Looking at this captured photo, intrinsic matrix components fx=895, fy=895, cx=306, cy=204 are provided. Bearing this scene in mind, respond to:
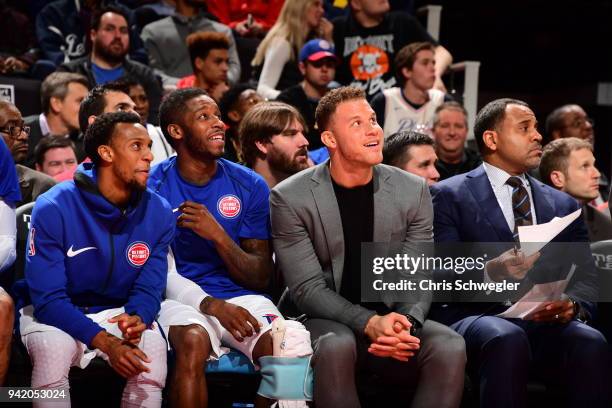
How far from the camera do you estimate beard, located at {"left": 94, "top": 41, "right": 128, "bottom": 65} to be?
5.59 meters

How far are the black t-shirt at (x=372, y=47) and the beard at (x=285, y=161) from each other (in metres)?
2.03

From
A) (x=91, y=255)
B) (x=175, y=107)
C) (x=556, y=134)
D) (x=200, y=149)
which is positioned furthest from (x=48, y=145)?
(x=556, y=134)

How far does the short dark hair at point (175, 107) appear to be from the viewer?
3.84m

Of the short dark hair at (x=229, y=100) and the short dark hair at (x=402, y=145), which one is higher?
the short dark hair at (x=229, y=100)

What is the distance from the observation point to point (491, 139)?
3914mm

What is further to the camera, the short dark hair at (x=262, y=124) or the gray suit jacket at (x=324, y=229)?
the short dark hair at (x=262, y=124)

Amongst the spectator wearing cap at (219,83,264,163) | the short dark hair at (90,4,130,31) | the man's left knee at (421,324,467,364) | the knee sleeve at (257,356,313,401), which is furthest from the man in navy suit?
the short dark hair at (90,4,130,31)

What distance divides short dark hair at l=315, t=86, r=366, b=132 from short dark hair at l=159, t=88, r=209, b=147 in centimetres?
59

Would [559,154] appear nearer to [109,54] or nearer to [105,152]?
[105,152]

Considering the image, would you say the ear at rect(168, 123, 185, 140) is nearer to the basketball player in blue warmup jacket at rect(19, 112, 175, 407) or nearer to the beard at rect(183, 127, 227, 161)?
the beard at rect(183, 127, 227, 161)

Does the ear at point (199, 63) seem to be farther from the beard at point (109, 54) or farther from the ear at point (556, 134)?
the ear at point (556, 134)

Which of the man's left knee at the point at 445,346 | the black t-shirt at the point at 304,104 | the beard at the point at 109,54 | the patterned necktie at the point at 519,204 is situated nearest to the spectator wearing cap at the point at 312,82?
the black t-shirt at the point at 304,104

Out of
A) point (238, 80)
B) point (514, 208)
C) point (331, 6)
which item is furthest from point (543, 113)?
point (514, 208)

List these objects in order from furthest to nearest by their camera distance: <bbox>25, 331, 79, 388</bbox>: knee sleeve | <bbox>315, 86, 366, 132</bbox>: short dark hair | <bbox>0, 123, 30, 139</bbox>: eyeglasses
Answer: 1. <bbox>0, 123, 30, 139</bbox>: eyeglasses
2. <bbox>315, 86, 366, 132</bbox>: short dark hair
3. <bbox>25, 331, 79, 388</bbox>: knee sleeve
